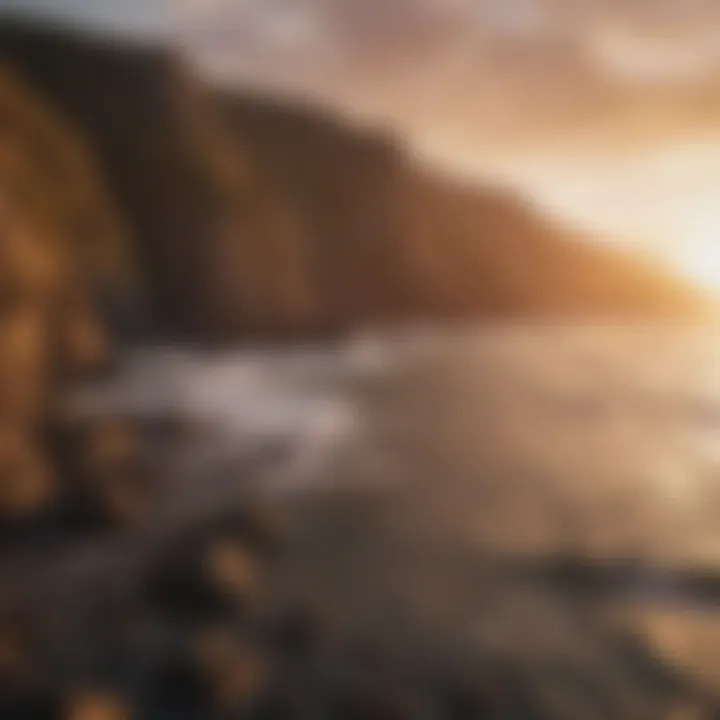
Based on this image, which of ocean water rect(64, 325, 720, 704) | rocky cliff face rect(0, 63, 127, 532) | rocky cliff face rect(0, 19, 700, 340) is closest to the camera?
ocean water rect(64, 325, 720, 704)

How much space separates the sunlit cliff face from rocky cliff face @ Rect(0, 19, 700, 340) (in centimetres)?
5

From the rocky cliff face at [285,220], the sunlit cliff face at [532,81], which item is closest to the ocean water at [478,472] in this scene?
the rocky cliff face at [285,220]

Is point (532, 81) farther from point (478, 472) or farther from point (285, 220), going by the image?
point (478, 472)

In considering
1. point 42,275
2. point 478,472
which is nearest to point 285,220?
point 42,275

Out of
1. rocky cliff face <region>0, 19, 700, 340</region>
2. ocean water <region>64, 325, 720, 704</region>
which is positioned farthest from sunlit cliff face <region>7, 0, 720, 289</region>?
ocean water <region>64, 325, 720, 704</region>

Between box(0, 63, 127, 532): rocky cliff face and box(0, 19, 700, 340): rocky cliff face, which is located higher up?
box(0, 19, 700, 340): rocky cliff face

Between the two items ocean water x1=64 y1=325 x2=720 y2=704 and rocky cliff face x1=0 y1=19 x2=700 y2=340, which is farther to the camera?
rocky cliff face x1=0 y1=19 x2=700 y2=340

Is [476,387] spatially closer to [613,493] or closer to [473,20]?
[613,493]

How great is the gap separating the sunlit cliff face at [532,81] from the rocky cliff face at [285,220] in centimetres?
5

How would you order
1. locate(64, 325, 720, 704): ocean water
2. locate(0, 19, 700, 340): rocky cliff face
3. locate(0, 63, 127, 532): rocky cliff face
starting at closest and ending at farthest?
locate(64, 325, 720, 704): ocean water, locate(0, 63, 127, 532): rocky cliff face, locate(0, 19, 700, 340): rocky cliff face

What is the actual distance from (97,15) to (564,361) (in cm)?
87

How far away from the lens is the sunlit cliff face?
1354mm

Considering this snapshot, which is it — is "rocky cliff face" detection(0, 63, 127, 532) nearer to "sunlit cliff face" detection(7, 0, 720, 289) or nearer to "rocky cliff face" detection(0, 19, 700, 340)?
"rocky cliff face" detection(0, 19, 700, 340)

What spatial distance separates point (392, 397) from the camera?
147 centimetres
